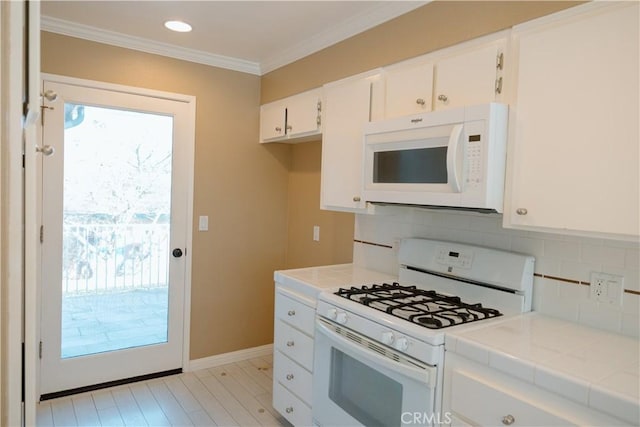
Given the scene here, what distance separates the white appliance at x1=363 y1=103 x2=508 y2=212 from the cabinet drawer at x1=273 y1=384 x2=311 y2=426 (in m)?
1.20

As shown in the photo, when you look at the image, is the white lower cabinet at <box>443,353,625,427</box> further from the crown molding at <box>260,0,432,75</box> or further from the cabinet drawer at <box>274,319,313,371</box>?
the crown molding at <box>260,0,432,75</box>

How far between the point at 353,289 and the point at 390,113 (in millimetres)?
946

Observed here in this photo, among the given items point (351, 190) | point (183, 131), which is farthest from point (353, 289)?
point (183, 131)

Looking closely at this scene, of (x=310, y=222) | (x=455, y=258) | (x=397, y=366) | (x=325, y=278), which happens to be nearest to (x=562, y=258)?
(x=455, y=258)

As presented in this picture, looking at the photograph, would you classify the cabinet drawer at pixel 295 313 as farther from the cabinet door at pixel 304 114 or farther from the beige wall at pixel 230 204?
the cabinet door at pixel 304 114

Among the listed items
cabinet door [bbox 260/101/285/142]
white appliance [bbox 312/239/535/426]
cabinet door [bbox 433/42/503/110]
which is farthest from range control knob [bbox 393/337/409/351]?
cabinet door [bbox 260/101/285/142]

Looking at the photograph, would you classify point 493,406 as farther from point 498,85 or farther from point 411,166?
point 498,85

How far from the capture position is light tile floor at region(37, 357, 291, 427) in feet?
Result: 8.77

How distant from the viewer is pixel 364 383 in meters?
2.00

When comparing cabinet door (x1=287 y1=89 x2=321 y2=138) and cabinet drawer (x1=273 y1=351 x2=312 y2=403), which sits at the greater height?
cabinet door (x1=287 y1=89 x2=321 y2=138)

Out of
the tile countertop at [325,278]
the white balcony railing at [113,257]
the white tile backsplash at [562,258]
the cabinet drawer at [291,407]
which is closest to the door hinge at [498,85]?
the white tile backsplash at [562,258]

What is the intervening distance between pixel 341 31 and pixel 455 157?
131 centimetres

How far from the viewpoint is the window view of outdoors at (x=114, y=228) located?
9.58ft

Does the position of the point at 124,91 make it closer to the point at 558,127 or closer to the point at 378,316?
the point at 378,316
